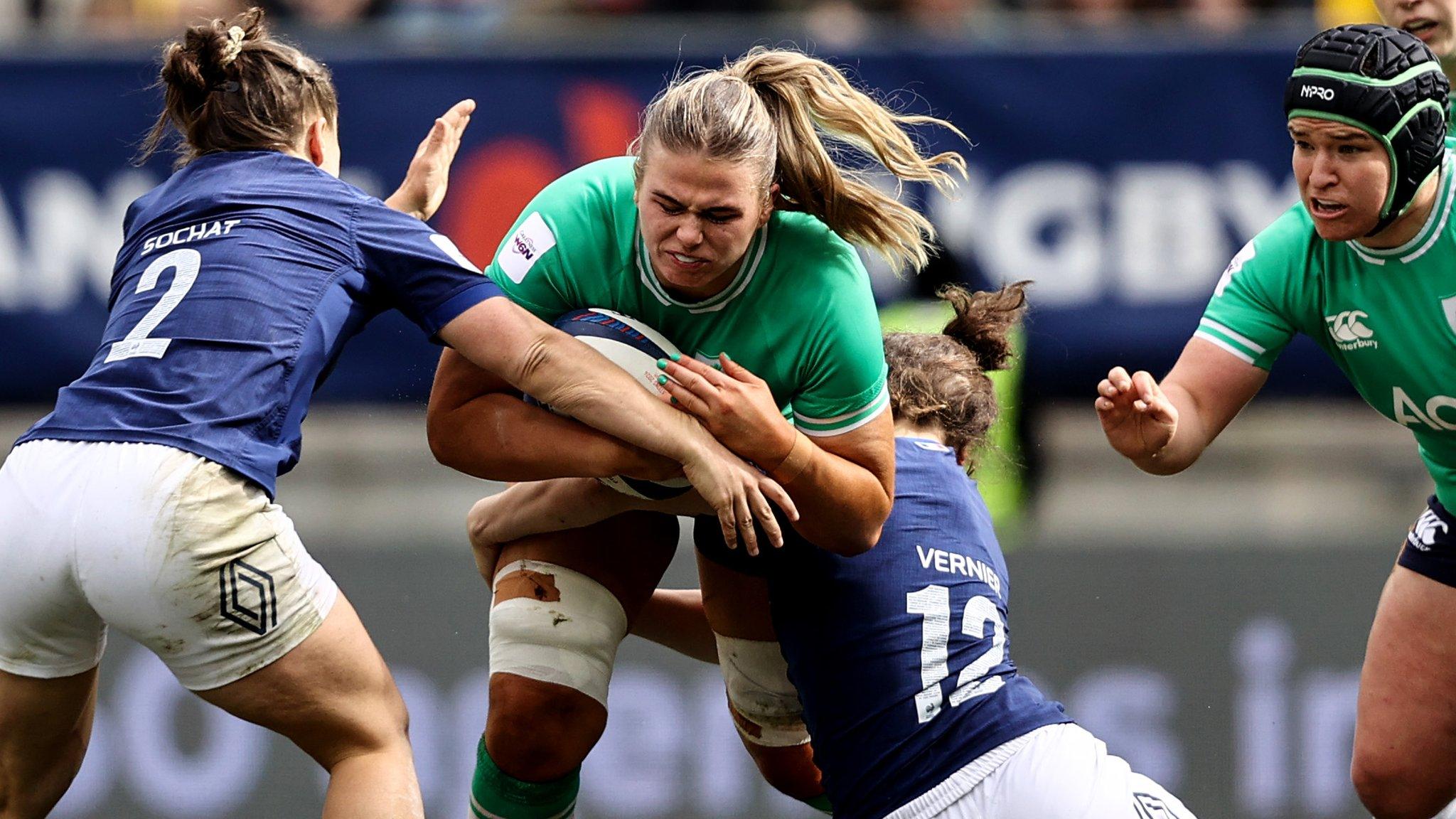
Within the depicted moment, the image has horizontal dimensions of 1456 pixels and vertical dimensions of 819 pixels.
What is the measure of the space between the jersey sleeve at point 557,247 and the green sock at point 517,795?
0.98 m

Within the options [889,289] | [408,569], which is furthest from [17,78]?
[889,289]

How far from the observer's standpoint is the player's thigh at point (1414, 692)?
369cm

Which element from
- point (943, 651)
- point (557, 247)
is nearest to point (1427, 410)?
point (943, 651)

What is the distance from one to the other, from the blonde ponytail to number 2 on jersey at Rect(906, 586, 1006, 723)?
2.28 ft

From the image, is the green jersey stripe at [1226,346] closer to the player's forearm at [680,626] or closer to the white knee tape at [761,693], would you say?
the white knee tape at [761,693]

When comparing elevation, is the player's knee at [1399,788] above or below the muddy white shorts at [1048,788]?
below

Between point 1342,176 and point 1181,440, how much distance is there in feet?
1.99

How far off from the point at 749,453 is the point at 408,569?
8.98ft

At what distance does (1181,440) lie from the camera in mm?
3484

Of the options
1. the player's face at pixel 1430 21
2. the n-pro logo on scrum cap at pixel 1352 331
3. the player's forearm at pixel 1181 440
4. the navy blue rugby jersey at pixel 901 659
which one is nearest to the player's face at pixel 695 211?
the navy blue rugby jersey at pixel 901 659

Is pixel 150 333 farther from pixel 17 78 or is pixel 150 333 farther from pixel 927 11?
pixel 927 11

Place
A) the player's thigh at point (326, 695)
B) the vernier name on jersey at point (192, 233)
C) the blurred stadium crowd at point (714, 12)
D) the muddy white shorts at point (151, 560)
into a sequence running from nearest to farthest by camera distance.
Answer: the muddy white shorts at point (151, 560) < the player's thigh at point (326, 695) < the vernier name on jersey at point (192, 233) < the blurred stadium crowd at point (714, 12)

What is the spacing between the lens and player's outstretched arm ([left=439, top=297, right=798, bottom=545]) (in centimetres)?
311

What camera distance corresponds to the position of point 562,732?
11.6 ft
